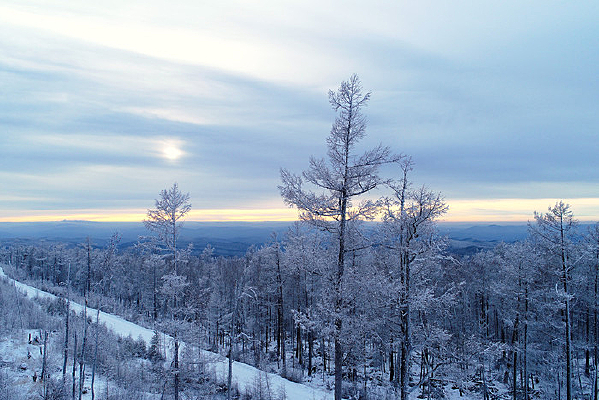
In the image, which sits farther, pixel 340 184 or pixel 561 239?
pixel 561 239

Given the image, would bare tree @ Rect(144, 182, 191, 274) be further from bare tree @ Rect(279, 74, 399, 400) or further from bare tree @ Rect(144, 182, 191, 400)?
bare tree @ Rect(279, 74, 399, 400)

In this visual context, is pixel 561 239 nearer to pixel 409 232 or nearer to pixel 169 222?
pixel 409 232

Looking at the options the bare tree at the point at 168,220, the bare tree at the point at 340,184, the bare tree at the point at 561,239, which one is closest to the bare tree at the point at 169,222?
the bare tree at the point at 168,220

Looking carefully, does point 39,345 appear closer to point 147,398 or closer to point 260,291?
point 147,398

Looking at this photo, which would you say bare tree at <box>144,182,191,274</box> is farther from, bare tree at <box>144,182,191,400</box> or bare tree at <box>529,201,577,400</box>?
bare tree at <box>529,201,577,400</box>

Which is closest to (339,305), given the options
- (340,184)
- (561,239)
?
(340,184)

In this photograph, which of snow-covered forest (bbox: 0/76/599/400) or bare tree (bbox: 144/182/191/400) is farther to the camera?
bare tree (bbox: 144/182/191/400)

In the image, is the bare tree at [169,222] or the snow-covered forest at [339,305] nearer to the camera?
the snow-covered forest at [339,305]

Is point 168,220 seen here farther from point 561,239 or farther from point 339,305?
point 561,239

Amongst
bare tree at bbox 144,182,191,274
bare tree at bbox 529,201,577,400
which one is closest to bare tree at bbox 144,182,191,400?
bare tree at bbox 144,182,191,274

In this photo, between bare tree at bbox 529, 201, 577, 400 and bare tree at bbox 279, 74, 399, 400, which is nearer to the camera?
bare tree at bbox 279, 74, 399, 400

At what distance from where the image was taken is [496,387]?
25.6 m

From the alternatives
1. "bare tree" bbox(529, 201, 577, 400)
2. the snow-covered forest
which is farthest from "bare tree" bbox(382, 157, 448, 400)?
"bare tree" bbox(529, 201, 577, 400)

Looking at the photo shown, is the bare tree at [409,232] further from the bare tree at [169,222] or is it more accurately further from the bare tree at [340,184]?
the bare tree at [169,222]
